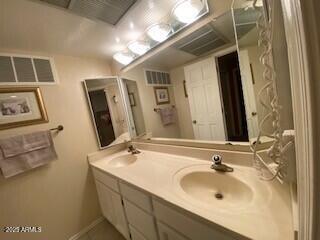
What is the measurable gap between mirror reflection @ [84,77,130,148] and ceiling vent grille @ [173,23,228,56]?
1.04 meters

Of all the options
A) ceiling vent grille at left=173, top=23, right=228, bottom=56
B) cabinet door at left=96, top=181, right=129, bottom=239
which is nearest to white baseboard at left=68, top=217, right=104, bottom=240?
cabinet door at left=96, top=181, right=129, bottom=239

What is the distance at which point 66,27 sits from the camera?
1.26 metres

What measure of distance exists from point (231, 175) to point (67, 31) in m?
1.59

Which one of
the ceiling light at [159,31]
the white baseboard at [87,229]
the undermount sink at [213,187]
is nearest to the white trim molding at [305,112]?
the undermount sink at [213,187]

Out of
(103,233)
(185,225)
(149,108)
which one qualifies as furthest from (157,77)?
(103,233)

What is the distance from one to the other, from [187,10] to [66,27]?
918 mm

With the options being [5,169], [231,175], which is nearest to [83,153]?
[5,169]

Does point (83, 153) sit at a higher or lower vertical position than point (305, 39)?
lower

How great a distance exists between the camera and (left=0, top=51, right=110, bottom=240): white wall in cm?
140

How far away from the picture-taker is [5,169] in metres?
1.28

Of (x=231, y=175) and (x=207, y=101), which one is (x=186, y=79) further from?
(x=231, y=175)

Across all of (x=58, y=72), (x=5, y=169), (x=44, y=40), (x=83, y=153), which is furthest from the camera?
(x=83, y=153)

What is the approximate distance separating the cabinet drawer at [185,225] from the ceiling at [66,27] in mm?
1162

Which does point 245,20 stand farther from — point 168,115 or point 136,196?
point 136,196
